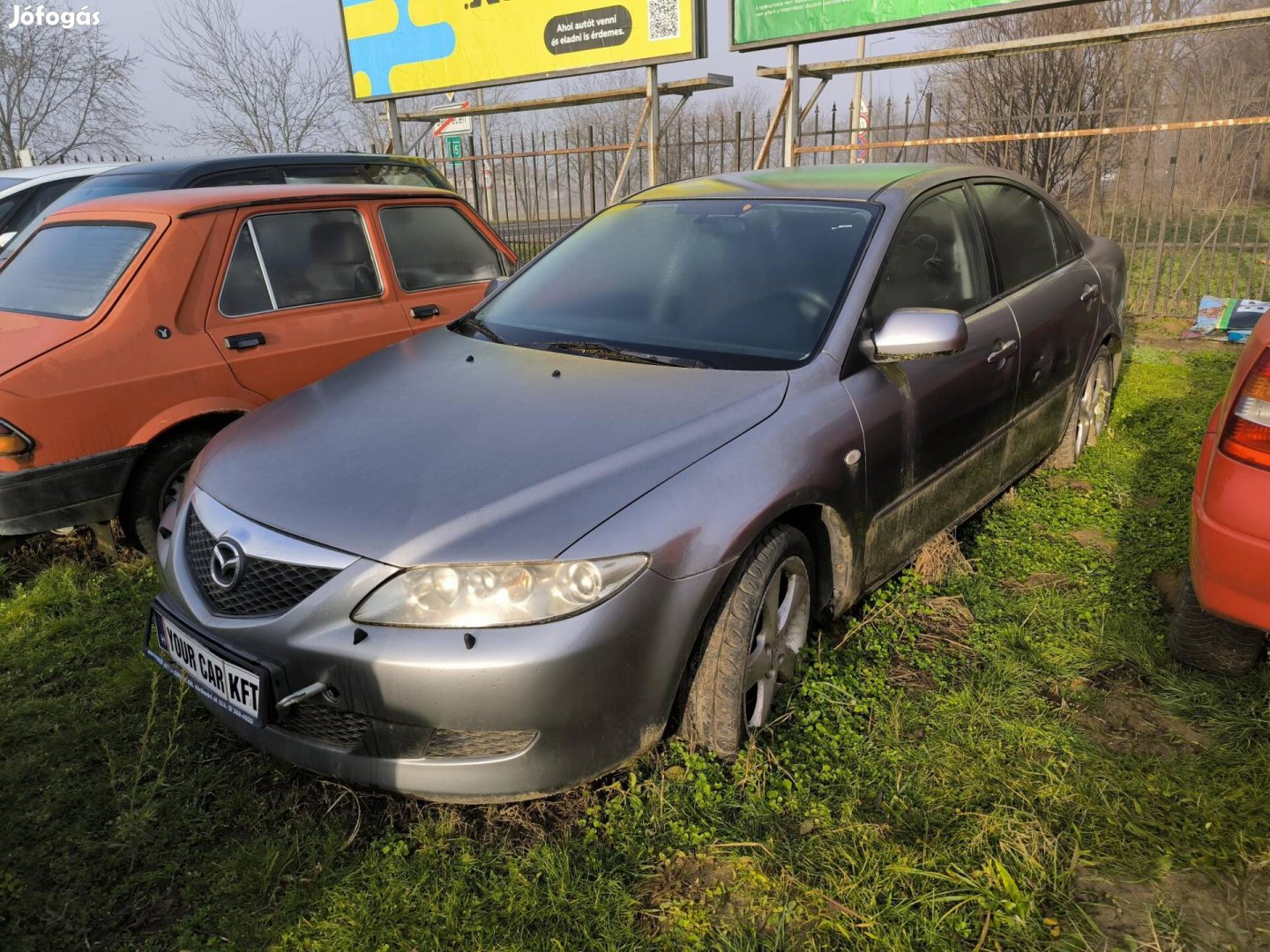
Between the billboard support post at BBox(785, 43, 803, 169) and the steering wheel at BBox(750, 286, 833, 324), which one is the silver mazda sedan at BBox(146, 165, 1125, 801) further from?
the billboard support post at BBox(785, 43, 803, 169)

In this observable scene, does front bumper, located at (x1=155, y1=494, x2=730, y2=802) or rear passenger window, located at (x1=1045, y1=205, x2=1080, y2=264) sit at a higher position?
rear passenger window, located at (x1=1045, y1=205, x2=1080, y2=264)

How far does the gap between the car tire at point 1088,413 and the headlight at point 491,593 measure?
3490 mm

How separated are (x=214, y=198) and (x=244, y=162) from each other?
3060 millimetres

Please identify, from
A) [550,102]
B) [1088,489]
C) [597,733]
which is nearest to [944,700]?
[597,733]

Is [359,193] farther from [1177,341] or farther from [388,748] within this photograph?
[1177,341]

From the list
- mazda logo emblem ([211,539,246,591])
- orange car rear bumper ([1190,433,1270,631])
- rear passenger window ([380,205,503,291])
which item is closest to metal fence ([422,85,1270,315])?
rear passenger window ([380,205,503,291])

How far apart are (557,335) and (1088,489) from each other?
3.07 m

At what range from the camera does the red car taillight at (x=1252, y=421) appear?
225 centimetres

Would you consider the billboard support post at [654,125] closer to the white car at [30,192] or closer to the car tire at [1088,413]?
the white car at [30,192]

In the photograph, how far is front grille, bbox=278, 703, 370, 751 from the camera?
2.12 metres

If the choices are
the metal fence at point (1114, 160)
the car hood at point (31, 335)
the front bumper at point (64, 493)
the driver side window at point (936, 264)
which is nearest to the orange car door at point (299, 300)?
the car hood at point (31, 335)

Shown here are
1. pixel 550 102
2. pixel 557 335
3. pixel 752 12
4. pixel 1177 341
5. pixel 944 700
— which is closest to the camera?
pixel 944 700

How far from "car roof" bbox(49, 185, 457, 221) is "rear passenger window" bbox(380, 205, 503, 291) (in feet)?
0.70

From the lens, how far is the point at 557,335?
319cm
